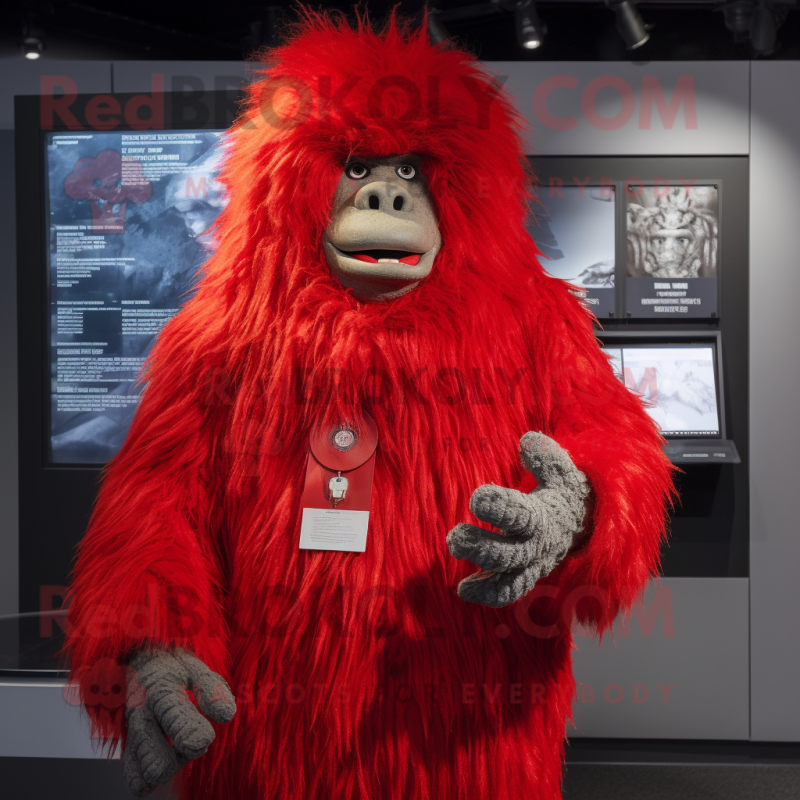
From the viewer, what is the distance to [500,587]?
0.86 metres

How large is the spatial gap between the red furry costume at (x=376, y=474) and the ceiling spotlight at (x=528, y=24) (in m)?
1.72

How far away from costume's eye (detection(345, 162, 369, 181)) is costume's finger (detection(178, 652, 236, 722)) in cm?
68

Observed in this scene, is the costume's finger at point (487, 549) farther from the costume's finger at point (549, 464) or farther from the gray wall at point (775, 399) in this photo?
the gray wall at point (775, 399)

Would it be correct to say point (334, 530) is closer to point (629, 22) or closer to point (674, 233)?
point (674, 233)

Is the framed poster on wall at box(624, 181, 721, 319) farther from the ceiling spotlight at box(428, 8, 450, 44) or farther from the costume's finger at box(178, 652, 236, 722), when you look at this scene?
the costume's finger at box(178, 652, 236, 722)

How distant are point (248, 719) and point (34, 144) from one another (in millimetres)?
1954

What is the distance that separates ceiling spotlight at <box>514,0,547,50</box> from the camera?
2.62 metres

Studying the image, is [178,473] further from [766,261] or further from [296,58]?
[766,261]

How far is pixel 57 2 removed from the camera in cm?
316

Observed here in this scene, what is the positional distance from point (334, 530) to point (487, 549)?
268 millimetres

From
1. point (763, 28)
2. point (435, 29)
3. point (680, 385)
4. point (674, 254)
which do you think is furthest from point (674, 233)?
point (435, 29)

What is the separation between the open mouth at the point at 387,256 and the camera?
1.07 meters

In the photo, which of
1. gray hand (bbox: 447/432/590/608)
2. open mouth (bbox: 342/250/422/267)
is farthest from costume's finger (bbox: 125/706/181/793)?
open mouth (bbox: 342/250/422/267)

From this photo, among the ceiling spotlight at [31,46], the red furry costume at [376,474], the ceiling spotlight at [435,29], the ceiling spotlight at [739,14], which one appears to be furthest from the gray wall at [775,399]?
the ceiling spotlight at [31,46]
